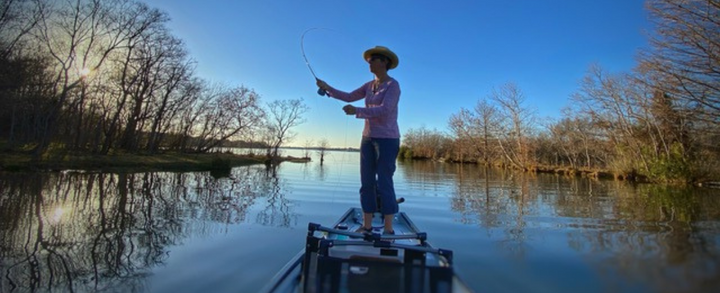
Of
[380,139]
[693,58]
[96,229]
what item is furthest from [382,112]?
[693,58]

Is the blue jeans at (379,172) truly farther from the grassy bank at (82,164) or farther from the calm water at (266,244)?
the grassy bank at (82,164)

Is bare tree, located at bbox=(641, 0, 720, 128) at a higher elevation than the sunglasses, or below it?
higher

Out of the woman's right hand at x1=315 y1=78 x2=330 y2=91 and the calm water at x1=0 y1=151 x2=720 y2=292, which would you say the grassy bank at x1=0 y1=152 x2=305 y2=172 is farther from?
the woman's right hand at x1=315 y1=78 x2=330 y2=91

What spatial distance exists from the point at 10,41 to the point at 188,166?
1077 cm

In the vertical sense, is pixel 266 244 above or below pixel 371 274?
below

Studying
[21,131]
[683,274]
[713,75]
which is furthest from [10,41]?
[713,75]

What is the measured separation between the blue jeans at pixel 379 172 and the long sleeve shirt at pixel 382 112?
0.07 m

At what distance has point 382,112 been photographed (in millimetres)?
3369

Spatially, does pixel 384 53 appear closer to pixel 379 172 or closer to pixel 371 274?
pixel 379 172

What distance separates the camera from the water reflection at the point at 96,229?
3074 mm

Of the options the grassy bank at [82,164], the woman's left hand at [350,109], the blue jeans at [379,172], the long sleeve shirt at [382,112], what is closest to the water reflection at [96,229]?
the blue jeans at [379,172]

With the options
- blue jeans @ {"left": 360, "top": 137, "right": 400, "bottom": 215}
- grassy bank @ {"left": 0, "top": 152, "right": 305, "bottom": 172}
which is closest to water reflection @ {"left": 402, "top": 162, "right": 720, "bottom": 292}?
blue jeans @ {"left": 360, "top": 137, "right": 400, "bottom": 215}

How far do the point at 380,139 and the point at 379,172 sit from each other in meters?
0.32

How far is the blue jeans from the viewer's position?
11.1 ft
